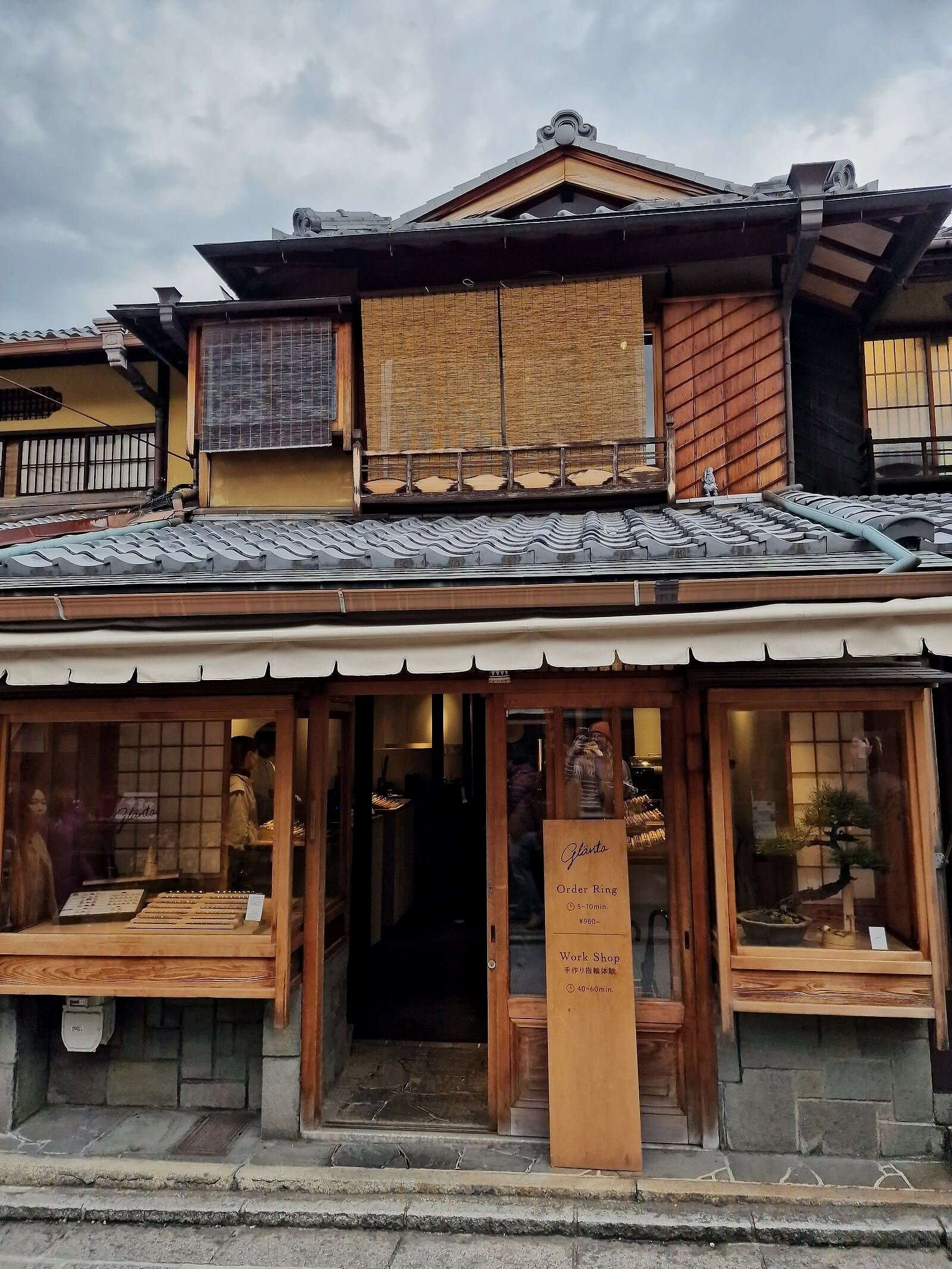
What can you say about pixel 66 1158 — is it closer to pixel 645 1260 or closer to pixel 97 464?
pixel 645 1260

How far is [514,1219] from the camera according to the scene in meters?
4.21

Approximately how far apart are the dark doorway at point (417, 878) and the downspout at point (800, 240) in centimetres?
432

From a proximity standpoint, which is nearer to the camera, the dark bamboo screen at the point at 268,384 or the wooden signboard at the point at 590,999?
the wooden signboard at the point at 590,999

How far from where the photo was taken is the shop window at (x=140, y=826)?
17.8ft

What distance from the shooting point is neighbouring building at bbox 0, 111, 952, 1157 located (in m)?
4.44

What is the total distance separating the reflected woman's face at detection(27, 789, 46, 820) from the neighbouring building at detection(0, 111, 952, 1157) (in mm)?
40

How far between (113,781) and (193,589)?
2082mm

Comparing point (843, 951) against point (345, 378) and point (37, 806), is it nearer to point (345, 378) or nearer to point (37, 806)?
point (37, 806)

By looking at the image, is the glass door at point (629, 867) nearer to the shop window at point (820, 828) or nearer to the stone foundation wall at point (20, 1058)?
the shop window at point (820, 828)

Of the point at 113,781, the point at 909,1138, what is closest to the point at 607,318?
the point at 113,781

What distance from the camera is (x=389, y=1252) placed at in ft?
13.4

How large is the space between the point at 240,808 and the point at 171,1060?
76.9 inches

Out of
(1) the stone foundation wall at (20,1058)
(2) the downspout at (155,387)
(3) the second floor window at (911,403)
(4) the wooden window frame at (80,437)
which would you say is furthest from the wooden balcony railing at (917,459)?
(1) the stone foundation wall at (20,1058)

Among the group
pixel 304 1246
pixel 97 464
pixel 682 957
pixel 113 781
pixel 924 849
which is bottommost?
pixel 304 1246
